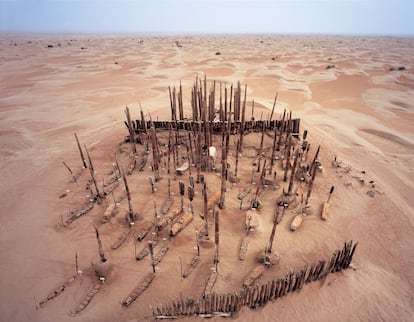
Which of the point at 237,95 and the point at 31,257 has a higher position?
the point at 237,95

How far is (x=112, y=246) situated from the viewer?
5453 millimetres

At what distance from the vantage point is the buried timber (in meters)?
4.57

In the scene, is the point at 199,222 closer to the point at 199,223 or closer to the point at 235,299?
the point at 199,223

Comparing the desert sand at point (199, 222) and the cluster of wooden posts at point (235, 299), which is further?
the desert sand at point (199, 222)

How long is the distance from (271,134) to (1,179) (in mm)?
9002

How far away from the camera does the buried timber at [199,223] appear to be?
457 cm

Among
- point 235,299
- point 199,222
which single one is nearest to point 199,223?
point 199,222

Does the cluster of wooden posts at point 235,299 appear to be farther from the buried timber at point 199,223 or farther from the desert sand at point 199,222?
the desert sand at point 199,222

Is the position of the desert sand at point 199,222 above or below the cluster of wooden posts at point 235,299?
below

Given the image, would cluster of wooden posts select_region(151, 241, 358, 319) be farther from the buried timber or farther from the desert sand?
the desert sand

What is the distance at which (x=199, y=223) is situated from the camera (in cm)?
596

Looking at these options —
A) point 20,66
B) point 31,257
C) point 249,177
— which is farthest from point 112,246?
point 20,66

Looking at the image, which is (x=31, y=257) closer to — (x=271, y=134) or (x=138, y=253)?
(x=138, y=253)

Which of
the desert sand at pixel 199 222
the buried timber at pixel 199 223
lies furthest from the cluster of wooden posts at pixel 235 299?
the desert sand at pixel 199 222
